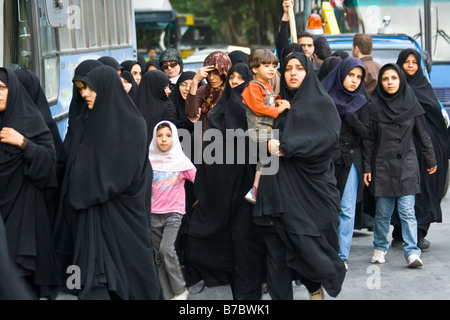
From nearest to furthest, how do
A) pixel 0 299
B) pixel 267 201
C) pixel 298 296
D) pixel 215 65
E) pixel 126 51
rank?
pixel 0 299 < pixel 267 201 < pixel 298 296 < pixel 215 65 < pixel 126 51

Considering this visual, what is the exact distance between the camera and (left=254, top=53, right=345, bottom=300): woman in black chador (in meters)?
5.65

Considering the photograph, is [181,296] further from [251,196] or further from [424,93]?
[424,93]

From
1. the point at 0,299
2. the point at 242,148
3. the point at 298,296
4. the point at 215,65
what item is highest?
the point at 215,65

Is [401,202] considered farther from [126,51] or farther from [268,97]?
[126,51]

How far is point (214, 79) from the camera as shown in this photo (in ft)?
24.2

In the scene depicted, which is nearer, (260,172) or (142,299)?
(142,299)

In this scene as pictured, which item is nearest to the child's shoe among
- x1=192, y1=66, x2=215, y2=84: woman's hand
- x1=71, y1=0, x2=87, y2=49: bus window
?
x1=192, y1=66, x2=215, y2=84: woman's hand

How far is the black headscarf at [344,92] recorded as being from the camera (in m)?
7.14

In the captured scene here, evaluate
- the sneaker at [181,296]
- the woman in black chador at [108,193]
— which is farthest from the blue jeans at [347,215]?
the woman in black chador at [108,193]

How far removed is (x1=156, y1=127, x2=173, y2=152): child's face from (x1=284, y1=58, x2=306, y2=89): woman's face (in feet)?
3.31

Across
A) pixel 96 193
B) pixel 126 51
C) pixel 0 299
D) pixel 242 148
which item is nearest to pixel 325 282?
pixel 242 148

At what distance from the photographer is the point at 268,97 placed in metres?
5.85

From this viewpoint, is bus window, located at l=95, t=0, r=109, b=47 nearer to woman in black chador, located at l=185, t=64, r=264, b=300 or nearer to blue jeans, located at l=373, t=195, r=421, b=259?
blue jeans, located at l=373, t=195, r=421, b=259
